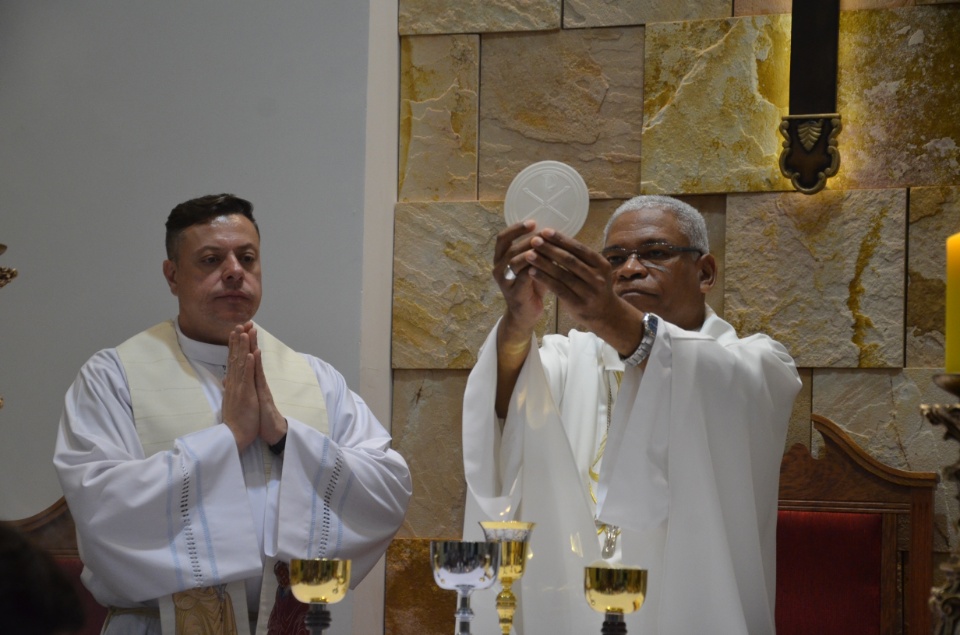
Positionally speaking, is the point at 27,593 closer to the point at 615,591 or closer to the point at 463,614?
the point at 463,614

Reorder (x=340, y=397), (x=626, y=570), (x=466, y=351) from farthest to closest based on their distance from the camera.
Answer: (x=466, y=351)
(x=340, y=397)
(x=626, y=570)

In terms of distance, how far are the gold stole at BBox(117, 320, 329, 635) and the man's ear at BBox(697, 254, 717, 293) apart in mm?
1331

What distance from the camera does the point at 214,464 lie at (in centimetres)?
371

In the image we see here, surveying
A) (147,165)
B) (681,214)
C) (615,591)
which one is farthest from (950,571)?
(147,165)

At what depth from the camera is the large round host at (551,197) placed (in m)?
3.39

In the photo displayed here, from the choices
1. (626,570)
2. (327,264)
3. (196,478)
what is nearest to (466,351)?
(327,264)

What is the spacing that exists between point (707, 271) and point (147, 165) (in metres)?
2.37

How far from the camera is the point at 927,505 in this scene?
441 centimetres

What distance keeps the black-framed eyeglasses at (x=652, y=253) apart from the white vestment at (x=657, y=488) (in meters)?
0.41

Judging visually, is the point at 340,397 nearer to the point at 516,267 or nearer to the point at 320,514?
the point at 320,514

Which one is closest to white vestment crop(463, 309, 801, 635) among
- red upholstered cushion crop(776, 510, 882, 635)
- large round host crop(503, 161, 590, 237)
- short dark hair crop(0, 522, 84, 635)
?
large round host crop(503, 161, 590, 237)

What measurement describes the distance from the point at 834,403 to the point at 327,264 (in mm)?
2013

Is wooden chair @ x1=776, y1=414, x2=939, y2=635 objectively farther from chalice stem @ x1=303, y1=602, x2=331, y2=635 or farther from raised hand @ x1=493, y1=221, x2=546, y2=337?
chalice stem @ x1=303, y1=602, x2=331, y2=635

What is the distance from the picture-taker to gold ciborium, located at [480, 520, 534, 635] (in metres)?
2.63
